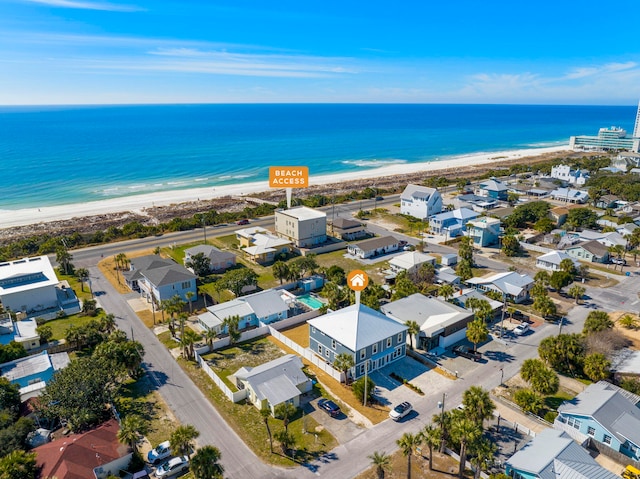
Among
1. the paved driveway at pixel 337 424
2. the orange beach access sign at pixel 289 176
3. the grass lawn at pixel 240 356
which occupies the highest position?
the orange beach access sign at pixel 289 176

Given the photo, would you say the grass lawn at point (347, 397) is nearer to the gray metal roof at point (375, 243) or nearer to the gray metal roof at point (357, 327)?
the gray metal roof at point (357, 327)

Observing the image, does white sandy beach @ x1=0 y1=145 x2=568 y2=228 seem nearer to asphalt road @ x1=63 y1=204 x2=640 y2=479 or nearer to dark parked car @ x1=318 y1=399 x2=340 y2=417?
asphalt road @ x1=63 y1=204 x2=640 y2=479

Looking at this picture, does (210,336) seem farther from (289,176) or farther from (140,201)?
(140,201)

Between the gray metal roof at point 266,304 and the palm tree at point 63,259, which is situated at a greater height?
the palm tree at point 63,259

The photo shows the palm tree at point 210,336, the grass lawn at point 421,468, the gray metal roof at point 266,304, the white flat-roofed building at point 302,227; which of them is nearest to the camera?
the grass lawn at point 421,468

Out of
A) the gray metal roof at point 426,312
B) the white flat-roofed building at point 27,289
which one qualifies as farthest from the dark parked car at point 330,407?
the white flat-roofed building at point 27,289

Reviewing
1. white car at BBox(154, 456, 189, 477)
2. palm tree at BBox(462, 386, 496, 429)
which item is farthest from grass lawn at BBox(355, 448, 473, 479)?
white car at BBox(154, 456, 189, 477)
